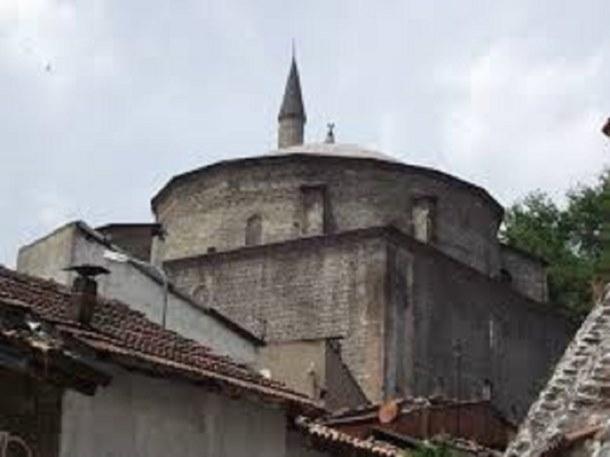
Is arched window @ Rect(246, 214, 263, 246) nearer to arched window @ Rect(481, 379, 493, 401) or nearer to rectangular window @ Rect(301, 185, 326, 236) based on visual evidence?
rectangular window @ Rect(301, 185, 326, 236)

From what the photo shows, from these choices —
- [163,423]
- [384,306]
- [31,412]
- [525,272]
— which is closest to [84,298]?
[163,423]

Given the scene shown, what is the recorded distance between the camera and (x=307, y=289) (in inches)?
1523

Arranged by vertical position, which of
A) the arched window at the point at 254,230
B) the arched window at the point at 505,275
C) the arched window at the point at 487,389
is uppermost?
the arched window at the point at 254,230

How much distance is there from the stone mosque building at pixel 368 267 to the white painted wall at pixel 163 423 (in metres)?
20.8

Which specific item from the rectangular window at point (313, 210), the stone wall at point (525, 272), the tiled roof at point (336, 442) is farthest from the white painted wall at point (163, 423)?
the stone wall at point (525, 272)

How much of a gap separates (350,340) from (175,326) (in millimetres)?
13801

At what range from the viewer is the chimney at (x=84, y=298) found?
12594 mm

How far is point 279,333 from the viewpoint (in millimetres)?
38594

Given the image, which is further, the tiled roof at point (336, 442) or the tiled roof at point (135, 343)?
the tiled roof at point (336, 442)

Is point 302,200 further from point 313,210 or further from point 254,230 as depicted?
point 254,230

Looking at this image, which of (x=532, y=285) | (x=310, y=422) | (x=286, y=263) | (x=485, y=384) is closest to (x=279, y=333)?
(x=286, y=263)

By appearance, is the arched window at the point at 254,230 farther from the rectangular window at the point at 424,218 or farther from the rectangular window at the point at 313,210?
the rectangular window at the point at 424,218

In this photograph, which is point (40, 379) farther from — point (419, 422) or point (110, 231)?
point (110, 231)

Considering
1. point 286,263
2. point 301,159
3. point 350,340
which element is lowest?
point 350,340
